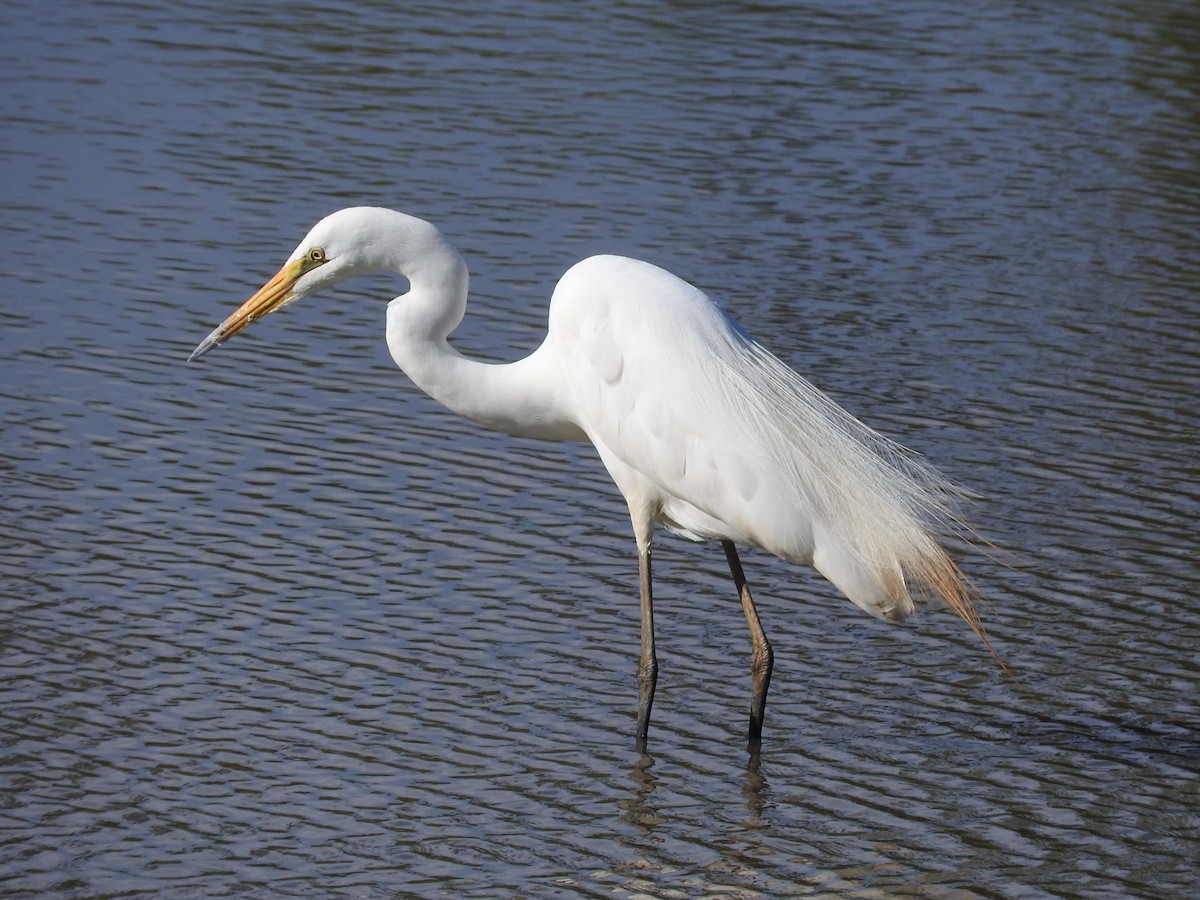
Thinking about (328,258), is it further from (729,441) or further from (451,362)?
(729,441)

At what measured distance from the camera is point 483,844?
4766 mm

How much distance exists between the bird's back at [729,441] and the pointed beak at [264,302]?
2.59 ft

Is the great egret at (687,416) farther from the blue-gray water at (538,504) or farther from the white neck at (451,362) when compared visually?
the blue-gray water at (538,504)

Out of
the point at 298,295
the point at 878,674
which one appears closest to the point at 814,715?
the point at 878,674

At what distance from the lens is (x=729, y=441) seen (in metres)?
5.21

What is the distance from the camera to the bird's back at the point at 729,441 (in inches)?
204

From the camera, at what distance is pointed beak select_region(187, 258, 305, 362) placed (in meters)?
5.33

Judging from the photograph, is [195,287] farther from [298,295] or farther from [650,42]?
[650,42]

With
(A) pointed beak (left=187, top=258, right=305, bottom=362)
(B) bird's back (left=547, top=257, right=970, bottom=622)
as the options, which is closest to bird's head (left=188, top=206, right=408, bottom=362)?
(A) pointed beak (left=187, top=258, right=305, bottom=362)

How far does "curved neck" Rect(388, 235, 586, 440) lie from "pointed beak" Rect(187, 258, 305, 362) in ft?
0.99

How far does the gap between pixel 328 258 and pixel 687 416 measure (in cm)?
115

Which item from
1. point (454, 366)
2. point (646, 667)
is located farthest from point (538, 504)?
point (646, 667)

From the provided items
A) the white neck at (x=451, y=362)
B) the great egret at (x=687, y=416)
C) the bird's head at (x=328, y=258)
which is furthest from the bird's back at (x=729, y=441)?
the bird's head at (x=328, y=258)

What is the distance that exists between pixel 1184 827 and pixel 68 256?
617cm
